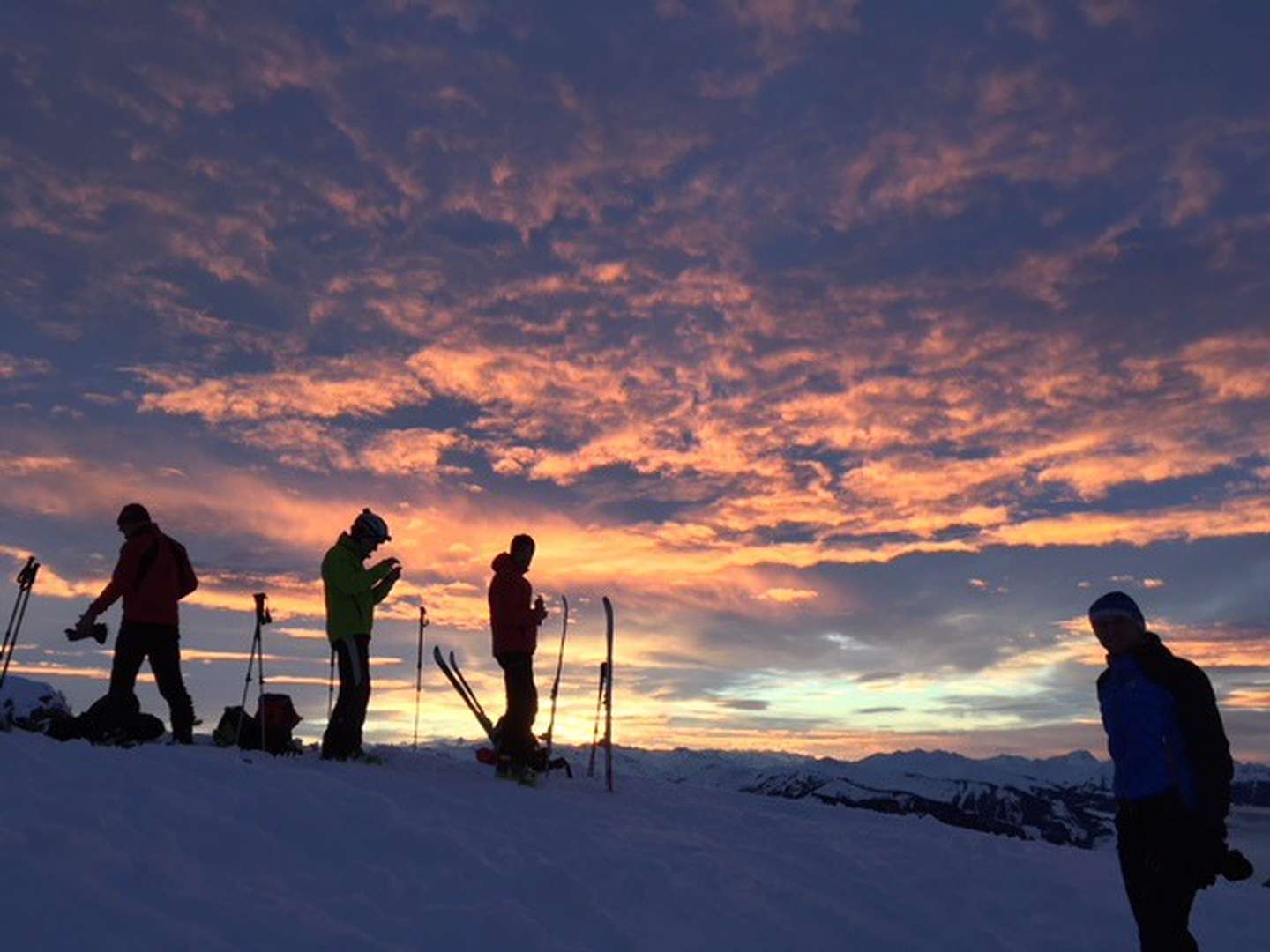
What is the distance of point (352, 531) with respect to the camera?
437 inches

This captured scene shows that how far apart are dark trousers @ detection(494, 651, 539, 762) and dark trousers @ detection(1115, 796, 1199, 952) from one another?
23.9ft

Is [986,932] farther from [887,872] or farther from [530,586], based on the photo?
[530,586]

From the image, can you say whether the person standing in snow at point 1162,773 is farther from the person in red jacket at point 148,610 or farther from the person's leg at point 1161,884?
the person in red jacket at point 148,610

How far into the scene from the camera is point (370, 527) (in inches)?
438

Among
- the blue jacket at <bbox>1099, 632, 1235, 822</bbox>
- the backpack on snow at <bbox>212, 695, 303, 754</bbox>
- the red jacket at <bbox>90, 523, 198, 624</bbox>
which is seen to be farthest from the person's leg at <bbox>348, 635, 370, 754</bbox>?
the blue jacket at <bbox>1099, 632, 1235, 822</bbox>

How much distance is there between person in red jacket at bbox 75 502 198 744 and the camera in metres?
9.92

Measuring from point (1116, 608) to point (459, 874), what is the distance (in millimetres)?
4400

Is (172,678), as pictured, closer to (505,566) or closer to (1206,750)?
(505,566)

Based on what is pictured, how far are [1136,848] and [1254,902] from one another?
493cm

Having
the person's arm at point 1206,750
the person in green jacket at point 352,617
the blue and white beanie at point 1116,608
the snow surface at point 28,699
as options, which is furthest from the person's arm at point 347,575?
the person's arm at point 1206,750

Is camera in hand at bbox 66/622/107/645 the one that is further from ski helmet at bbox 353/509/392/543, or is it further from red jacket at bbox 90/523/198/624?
ski helmet at bbox 353/509/392/543

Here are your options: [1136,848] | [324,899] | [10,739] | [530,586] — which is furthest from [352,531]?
[1136,848]

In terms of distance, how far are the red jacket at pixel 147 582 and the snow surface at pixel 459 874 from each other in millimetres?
1965

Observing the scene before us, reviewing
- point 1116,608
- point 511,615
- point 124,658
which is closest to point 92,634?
point 124,658
